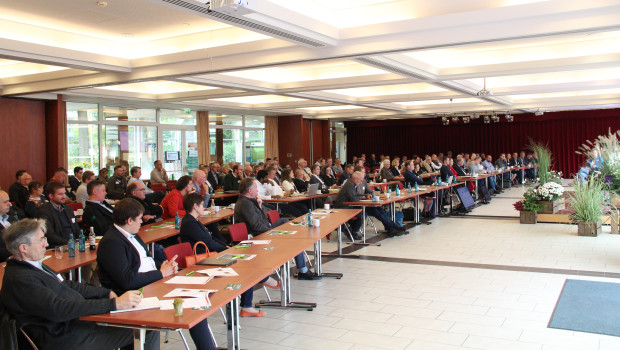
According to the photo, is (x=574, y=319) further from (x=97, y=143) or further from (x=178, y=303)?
(x=97, y=143)

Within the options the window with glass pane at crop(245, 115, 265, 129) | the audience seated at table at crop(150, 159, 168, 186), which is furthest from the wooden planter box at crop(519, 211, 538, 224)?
the window with glass pane at crop(245, 115, 265, 129)

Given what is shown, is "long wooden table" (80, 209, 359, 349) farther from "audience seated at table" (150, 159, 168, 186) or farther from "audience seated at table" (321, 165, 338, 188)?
"audience seated at table" (150, 159, 168, 186)

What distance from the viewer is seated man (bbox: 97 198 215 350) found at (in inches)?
146

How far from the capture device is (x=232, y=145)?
63.0 ft

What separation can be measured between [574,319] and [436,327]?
1.30m

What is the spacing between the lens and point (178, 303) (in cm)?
300

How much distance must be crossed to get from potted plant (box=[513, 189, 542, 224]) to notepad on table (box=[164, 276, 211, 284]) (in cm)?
853

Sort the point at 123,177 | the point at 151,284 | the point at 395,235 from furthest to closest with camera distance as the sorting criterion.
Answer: the point at 123,177, the point at 395,235, the point at 151,284

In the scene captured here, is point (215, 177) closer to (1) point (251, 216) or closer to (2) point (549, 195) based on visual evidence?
(1) point (251, 216)

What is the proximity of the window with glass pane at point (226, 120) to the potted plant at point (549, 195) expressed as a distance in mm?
11040

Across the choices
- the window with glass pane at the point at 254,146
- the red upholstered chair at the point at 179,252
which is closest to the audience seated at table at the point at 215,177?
the window with glass pane at the point at 254,146

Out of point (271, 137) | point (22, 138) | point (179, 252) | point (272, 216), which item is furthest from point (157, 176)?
point (179, 252)

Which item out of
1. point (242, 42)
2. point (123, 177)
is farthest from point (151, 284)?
point (123, 177)

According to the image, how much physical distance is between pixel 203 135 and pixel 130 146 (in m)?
2.72
